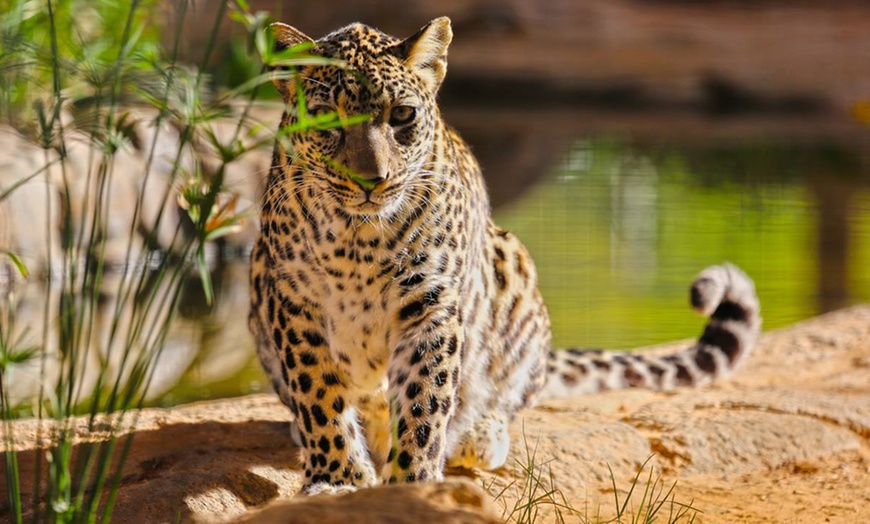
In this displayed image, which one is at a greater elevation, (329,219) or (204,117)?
(204,117)

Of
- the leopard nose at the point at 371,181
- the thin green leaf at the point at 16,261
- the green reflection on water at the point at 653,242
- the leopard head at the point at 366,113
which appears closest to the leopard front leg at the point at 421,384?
the leopard head at the point at 366,113

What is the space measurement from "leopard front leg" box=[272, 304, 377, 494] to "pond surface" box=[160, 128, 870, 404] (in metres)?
2.58

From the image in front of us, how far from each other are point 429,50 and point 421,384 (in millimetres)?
1067

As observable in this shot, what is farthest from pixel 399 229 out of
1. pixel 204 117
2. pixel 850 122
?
pixel 850 122

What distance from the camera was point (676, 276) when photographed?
31.9 feet

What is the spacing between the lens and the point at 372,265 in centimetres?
405

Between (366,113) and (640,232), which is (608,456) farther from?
(640,232)

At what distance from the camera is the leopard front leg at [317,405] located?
4.18m

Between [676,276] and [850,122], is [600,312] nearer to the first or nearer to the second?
[676,276]

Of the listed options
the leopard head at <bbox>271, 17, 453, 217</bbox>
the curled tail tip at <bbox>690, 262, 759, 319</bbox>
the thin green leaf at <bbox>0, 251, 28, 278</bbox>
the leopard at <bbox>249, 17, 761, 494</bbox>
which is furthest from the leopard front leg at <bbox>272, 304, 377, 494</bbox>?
the curled tail tip at <bbox>690, 262, 759, 319</bbox>

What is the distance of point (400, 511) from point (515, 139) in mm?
12774

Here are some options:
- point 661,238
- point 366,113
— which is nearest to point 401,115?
point 366,113

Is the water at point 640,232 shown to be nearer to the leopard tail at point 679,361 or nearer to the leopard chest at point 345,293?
the leopard tail at point 679,361

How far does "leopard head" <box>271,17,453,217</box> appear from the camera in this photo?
12.5 ft
